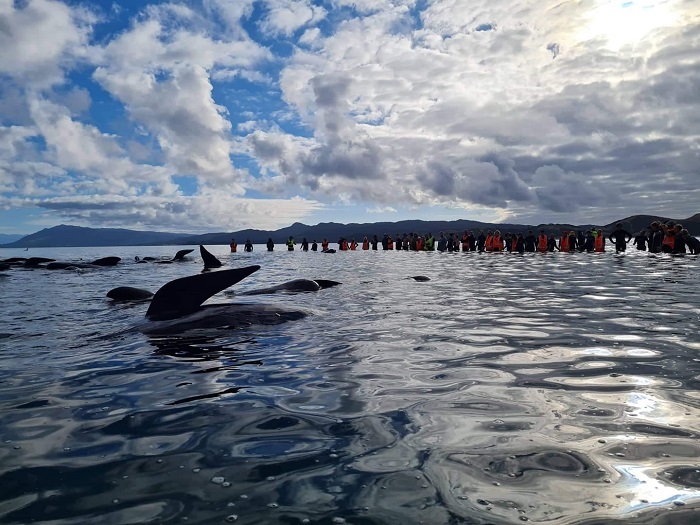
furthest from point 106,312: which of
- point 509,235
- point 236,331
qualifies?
point 509,235

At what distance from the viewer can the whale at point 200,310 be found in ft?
30.0

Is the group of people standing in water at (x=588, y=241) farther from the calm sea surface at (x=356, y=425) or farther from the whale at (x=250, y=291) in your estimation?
the calm sea surface at (x=356, y=425)

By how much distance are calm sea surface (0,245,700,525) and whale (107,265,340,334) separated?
1.72 feet

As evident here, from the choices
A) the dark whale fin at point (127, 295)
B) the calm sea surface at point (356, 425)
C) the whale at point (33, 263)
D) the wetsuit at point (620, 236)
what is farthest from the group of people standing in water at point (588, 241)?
the whale at point (33, 263)

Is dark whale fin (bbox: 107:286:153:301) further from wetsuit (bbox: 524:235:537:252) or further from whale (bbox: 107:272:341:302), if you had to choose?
wetsuit (bbox: 524:235:537:252)

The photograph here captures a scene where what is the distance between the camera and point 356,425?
415cm

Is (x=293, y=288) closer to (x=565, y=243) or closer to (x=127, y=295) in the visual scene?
(x=127, y=295)

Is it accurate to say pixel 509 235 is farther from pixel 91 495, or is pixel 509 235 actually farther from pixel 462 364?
pixel 91 495

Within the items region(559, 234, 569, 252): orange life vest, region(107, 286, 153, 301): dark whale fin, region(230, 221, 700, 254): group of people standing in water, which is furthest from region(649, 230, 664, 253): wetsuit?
region(107, 286, 153, 301): dark whale fin

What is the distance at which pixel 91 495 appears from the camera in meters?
3.00

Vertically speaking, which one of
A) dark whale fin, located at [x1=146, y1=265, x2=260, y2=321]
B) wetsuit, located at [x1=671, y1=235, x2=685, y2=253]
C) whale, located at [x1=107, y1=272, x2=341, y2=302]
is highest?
wetsuit, located at [x1=671, y1=235, x2=685, y2=253]

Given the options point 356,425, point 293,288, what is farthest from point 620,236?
point 356,425

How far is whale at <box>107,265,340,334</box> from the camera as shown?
9.13 m

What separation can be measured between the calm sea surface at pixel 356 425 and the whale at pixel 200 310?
52 centimetres
